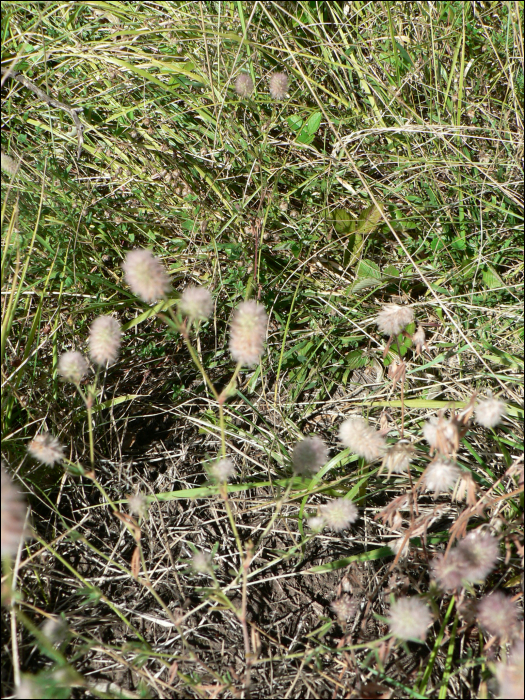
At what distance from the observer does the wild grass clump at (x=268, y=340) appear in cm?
153

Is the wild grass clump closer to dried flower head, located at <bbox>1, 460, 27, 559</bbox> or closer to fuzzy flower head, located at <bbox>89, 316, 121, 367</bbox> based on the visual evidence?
fuzzy flower head, located at <bbox>89, 316, 121, 367</bbox>

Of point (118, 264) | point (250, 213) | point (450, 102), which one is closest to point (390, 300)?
point (250, 213)

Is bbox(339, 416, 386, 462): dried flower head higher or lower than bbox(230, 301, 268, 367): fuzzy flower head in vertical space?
lower

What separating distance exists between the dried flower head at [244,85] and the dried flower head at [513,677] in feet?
6.42

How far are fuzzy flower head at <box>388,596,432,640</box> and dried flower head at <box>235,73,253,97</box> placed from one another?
1802 mm

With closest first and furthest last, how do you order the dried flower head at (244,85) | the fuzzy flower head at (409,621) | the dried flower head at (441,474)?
the fuzzy flower head at (409,621), the dried flower head at (441,474), the dried flower head at (244,85)

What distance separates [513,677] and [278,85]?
6.48 feet

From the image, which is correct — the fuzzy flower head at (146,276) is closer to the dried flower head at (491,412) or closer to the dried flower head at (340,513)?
the dried flower head at (340,513)

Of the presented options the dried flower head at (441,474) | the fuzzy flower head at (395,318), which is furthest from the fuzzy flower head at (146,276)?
the dried flower head at (441,474)

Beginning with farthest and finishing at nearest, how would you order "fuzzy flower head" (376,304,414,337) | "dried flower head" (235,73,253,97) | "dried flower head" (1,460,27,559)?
"dried flower head" (235,73,253,97) < "fuzzy flower head" (376,304,414,337) < "dried flower head" (1,460,27,559)

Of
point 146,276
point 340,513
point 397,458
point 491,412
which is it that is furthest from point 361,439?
point 146,276

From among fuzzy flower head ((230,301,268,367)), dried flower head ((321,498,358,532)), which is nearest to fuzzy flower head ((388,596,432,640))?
dried flower head ((321,498,358,532))

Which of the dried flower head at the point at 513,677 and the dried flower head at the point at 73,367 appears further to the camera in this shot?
the dried flower head at the point at 73,367

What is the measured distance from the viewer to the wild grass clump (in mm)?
1534
